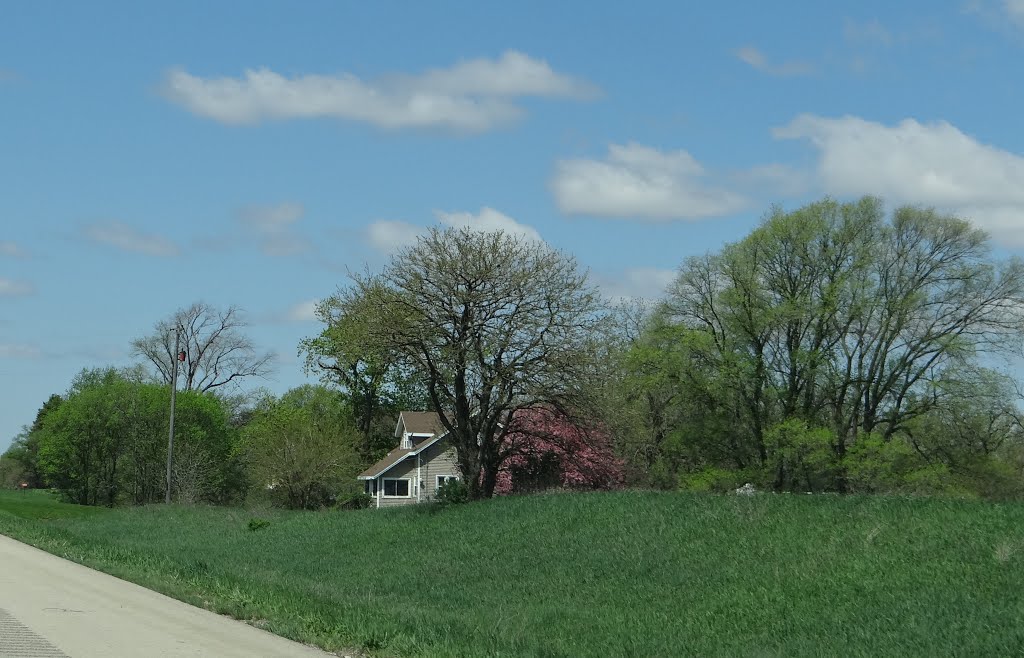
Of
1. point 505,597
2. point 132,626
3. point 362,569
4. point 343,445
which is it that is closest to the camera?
point 132,626

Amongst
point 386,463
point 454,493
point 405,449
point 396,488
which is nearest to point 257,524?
point 454,493

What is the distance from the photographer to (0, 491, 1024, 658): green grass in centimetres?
1271

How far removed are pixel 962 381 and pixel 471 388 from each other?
831 inches

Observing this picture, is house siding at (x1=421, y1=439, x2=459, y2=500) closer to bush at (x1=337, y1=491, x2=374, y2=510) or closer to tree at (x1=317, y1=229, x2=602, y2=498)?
bush at (x1=337, y1=491, x2=374, y2=510)

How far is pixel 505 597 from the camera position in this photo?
1997 cm

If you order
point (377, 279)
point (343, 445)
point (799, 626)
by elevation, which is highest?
point (377, 279)

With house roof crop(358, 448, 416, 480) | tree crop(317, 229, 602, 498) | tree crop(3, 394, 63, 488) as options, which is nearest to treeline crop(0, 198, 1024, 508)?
tree crop(317, 229, 602, 498)

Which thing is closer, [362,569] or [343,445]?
[362,569]

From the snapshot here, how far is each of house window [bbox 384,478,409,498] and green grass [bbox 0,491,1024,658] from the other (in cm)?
4547

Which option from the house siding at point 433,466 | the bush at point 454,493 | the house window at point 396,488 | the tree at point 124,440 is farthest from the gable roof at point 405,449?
the bush at point 454,493

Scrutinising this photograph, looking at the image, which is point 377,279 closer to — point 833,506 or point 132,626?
point 833,506

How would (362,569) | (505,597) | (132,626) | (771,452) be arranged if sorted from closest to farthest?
(132,626)
(505,597)
(362,569)
(771,452)

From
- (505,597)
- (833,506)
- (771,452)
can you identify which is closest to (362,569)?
(505,597)

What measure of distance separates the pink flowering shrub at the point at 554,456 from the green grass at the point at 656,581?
8.99 meters
